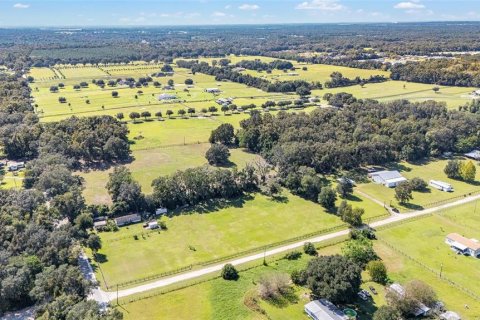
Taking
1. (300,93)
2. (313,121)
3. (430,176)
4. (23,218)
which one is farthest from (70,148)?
(300,93)

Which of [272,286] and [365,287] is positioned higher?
[272,286]

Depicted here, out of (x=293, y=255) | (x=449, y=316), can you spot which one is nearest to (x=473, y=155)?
(x=449, y=316)

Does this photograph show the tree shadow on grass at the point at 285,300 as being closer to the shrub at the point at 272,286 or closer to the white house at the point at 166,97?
the shrub at the point at 272,286

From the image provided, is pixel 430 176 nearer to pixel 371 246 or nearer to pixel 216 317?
pixel 371 246

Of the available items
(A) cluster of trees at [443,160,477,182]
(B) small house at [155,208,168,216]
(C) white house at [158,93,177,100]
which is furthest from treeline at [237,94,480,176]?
(C) white house at [158,93,177,100]

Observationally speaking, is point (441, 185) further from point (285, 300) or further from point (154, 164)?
point (154, 164)

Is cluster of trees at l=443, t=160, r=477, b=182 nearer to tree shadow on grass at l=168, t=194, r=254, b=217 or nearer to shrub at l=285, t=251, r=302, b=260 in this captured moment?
tree shadow on grass at l=168, t=194, r=254, b=217
